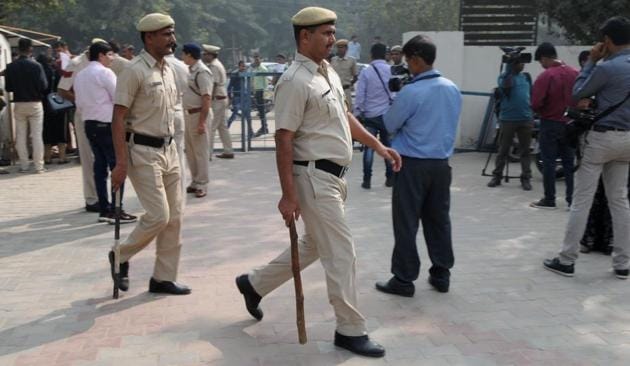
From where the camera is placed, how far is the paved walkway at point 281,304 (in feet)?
12.9

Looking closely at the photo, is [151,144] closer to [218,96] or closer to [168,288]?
[168,288]

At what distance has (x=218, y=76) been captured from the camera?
10625 millimetres

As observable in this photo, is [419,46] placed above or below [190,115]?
above

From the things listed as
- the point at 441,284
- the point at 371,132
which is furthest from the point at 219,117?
the point at 441,284

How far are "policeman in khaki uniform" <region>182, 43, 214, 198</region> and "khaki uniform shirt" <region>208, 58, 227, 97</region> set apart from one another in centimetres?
196

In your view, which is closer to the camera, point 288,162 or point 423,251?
point 288,162

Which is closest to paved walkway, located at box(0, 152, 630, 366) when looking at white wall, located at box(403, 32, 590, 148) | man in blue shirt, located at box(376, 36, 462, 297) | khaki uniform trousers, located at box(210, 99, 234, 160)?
man in blue shirt, located at box(376, 36, 462, 297)

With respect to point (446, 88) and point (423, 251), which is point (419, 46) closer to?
point (446, 88)

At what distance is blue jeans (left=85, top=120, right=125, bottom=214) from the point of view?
283 inches

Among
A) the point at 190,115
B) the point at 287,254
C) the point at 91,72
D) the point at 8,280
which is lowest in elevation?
the point at 8,280

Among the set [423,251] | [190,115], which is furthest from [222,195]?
[423,251]

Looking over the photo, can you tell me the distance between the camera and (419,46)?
471 cm

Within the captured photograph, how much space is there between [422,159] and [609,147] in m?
1.50

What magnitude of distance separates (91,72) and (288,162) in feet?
14.2
